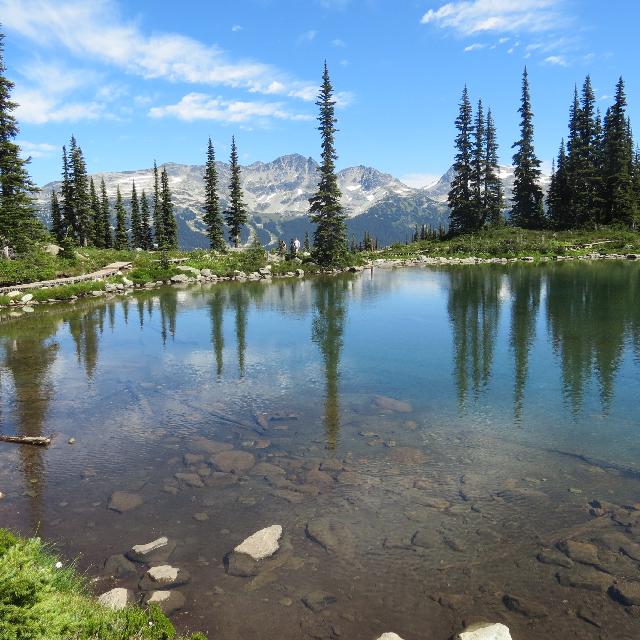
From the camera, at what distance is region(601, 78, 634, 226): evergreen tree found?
86.0 meters

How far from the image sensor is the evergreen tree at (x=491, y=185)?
93144 mm

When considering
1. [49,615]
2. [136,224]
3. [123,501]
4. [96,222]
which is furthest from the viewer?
[136,224]

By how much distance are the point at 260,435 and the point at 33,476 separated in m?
5.63

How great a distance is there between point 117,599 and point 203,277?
6079 cm

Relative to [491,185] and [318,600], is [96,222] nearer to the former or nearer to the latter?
[491,185]

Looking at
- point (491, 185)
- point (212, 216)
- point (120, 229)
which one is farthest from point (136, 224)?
point (491, 185)

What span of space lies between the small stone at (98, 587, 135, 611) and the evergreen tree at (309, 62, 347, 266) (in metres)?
66.1

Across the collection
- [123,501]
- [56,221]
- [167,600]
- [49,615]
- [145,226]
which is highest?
[145,226]

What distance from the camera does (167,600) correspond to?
8.03 meters

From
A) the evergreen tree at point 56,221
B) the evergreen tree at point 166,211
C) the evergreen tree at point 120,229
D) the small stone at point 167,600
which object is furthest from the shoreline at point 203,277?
the evergreen tree at point 120,229

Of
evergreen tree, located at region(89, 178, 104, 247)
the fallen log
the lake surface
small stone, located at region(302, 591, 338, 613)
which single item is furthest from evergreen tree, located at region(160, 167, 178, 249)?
small stone, located at region(302, 591, 338, 613)

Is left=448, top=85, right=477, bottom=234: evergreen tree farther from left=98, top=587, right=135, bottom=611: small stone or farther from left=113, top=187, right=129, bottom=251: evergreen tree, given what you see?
left=98, top=587, right=135, bottom=611: small stone

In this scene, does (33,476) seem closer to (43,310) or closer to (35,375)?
(35,375)

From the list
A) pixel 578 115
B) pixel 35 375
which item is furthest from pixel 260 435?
pixel 578 115
